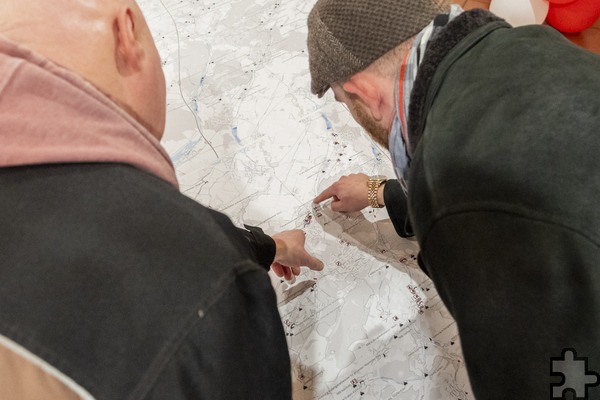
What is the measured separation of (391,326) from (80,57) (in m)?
0.61

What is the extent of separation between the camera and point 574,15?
111 cm

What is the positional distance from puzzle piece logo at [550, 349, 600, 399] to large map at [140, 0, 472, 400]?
30 cm

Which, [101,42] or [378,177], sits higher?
[101,42]

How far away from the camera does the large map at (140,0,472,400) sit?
0.75 meters

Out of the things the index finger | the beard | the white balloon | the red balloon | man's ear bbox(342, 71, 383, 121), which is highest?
man's ear bbox(342, 71, 383, 121)

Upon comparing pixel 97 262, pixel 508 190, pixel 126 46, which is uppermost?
pixel 126 46

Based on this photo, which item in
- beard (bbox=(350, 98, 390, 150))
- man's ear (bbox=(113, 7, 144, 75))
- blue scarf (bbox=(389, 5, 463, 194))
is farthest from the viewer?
beard (bbox=(350, 98, 390, 150))

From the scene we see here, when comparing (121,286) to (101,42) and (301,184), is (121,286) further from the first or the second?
(301,184)

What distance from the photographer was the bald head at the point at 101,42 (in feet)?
1.39

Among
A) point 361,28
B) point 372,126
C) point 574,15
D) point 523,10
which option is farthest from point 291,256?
point 574,15

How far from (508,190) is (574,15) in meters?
0.92

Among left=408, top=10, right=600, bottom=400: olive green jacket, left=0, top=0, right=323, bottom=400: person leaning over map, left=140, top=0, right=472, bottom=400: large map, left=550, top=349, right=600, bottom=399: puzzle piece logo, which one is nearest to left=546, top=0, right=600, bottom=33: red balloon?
left=140, top=0, right=472, bottom=400: large map

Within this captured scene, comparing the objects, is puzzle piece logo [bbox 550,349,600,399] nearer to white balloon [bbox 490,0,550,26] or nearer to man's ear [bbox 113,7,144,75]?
man's ear [bbox 113,7,144,75]

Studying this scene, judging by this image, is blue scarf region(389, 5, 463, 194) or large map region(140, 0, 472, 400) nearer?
blue scarf region(389, 5, 463, 194)
